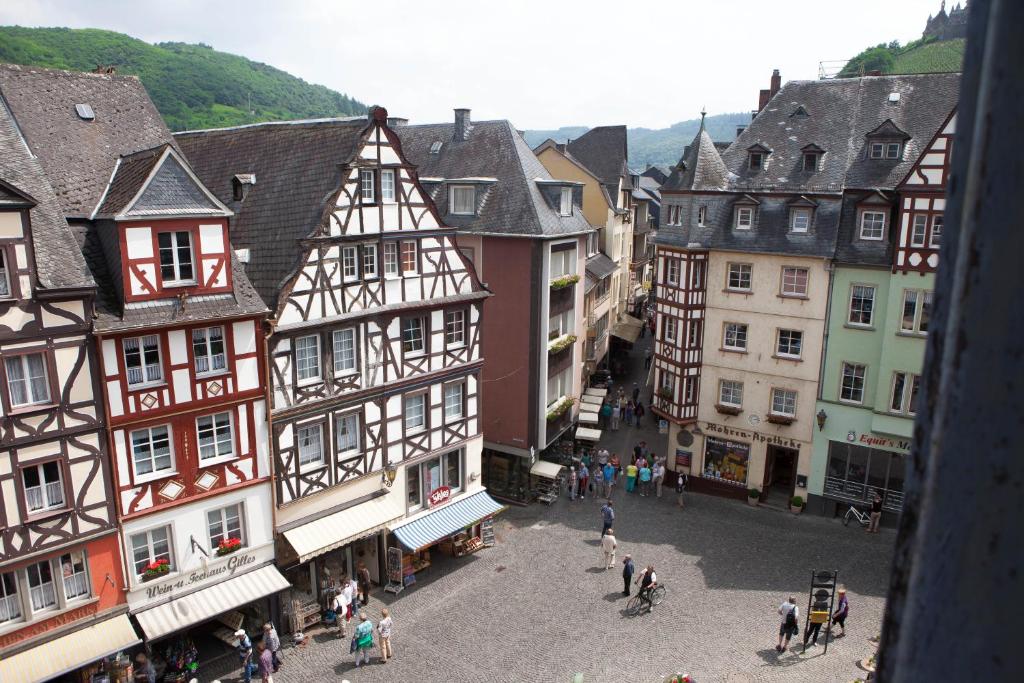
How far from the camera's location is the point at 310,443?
23484 millimetres

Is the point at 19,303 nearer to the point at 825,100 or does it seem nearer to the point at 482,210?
the point at 482,210

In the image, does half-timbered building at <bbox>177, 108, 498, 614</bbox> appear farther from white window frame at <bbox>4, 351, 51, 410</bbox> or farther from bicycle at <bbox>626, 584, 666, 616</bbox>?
bicycle at <bbox>626, 584, 666, 616</bbox>

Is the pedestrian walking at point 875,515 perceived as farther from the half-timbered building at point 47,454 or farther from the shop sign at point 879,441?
the half-timbered building at point 47,454

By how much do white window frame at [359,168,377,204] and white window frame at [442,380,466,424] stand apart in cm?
736

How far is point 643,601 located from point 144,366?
55.4 feet

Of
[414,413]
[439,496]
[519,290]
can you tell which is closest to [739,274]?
[519,290]

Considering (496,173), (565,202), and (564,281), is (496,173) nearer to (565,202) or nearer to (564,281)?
(565,202)

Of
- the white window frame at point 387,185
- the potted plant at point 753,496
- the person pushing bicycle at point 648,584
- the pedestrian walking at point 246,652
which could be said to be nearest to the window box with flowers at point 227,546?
the pedestrian walking at point 246,652

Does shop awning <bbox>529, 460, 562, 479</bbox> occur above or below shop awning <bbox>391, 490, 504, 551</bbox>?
below

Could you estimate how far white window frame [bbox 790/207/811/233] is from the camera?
31109 millimetres

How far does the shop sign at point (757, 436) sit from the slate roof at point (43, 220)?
25404 millimetres

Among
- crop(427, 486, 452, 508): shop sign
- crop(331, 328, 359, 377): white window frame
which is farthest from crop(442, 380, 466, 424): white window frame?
crop(331, 328, 359, 377): white window frame

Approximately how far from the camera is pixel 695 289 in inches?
1313

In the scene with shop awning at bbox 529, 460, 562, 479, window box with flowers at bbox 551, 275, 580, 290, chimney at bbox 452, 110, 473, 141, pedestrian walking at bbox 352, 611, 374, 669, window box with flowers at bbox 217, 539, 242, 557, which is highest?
chimney at bbox 452, 110, 473, 141
